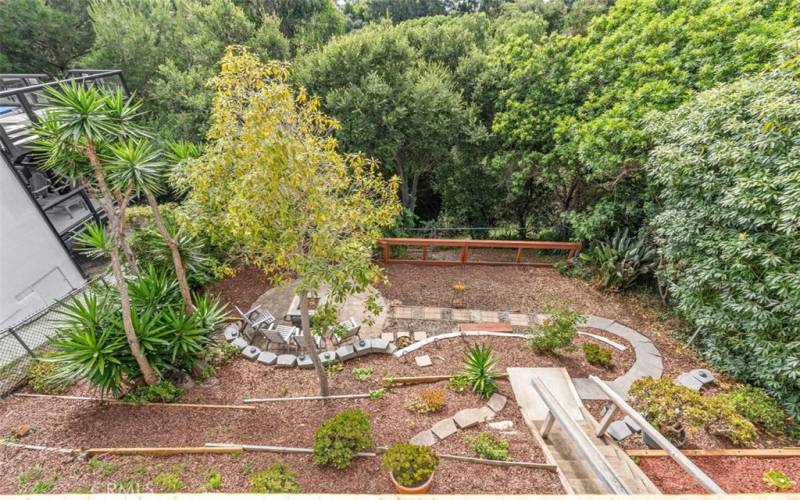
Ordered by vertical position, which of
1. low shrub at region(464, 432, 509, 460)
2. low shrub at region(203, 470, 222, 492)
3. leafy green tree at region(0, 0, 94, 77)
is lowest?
low shrub at region(464, 432, 509, 460)

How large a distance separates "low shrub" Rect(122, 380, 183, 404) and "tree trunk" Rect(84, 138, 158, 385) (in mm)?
139

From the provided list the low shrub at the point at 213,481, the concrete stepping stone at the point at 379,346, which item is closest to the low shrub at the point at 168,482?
the low shrub at the point at 213,481

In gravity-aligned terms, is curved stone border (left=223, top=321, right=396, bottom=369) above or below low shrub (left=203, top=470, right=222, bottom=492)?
below

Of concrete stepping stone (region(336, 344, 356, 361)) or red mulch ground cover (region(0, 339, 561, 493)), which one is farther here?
concrete stepping stone (region(336, 344, 356, 361))

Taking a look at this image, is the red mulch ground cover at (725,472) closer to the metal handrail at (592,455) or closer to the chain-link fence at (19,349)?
the metal handrail at (592,455)

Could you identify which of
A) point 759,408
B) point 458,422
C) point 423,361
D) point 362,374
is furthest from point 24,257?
point 759,408

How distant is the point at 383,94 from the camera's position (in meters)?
10.7

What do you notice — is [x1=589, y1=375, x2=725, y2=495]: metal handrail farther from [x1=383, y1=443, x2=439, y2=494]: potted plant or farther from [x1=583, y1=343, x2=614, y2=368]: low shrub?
[x1=383, y1=443, x2=439, y2=494]: potted plant

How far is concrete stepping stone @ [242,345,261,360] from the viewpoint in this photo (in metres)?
7.30

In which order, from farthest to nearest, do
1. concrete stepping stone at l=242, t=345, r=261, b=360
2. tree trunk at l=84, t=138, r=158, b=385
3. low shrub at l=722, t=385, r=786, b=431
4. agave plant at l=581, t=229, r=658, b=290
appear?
agave plant at l=581, t=229, r=658, b=290
concrete stepping stone at l=242, t=345, r=261, b=360
low shrub at l=722, t=385, r=786, b=431
tree trunk at l=84, t=138, r=158, b=385

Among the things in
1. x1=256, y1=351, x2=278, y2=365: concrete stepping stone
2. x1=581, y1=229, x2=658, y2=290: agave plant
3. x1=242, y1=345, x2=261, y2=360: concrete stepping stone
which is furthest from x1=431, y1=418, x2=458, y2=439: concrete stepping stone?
x1=581, y1=229, x2=658, y2=290: agave plant

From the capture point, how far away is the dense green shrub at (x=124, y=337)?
5617mm

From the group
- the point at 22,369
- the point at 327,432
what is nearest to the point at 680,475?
the point at 327,432

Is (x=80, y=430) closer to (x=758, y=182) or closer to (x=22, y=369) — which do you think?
(x=22, y=369)
